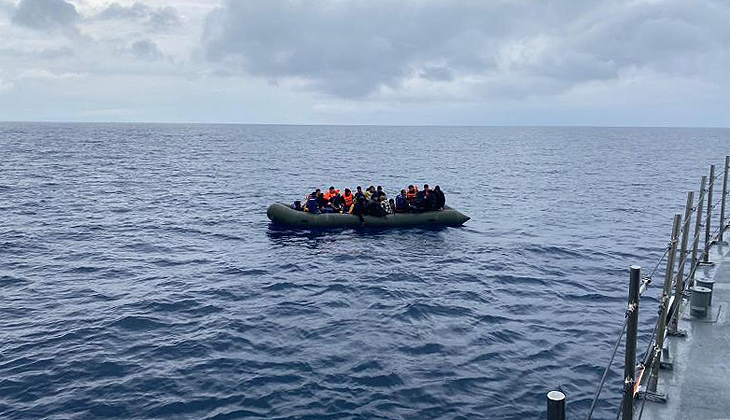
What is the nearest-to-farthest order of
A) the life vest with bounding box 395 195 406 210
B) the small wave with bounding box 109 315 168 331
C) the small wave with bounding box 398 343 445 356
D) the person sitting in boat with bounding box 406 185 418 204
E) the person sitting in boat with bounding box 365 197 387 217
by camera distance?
1. the small wave with bounding box 398 343 445 356
2. the small wave with bounding box 109 315 168 331
3. the person sitting in boat with bounding box 365 197 387 217
4. the life vest with bounding box 395 195 406 210
5. the person sitting in boat with bounding box 406 185 418 204

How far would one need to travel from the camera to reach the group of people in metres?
28.4

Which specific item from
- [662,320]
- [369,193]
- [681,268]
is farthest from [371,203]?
[662,320]

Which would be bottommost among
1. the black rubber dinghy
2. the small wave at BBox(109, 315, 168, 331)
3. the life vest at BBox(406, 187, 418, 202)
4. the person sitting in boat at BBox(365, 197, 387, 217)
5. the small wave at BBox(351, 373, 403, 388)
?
the small wave at BBox(109, 315, 168, 331)

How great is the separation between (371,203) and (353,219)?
122 centimetres

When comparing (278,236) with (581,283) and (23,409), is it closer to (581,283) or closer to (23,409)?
A: (581,283)

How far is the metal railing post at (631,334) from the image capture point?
5.39 meters

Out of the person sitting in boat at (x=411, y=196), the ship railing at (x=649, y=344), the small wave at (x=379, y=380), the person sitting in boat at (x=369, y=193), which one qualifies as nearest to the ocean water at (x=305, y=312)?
the small wave at (x=379, y=380)

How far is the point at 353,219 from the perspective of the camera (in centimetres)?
2838

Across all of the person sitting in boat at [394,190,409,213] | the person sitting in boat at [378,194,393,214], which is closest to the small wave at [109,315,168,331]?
the person sitting in boat at [378,194,393,214]

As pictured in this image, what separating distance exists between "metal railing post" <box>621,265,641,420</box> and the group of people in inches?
876

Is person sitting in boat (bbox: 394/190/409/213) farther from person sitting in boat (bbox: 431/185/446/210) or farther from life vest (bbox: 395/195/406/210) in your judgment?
person sitting in boat (bbox: 431/185/446/210)

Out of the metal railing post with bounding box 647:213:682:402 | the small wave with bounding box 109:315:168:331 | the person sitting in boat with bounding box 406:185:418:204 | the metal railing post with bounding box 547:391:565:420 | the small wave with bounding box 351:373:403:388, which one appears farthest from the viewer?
the person sitting in boat with bounding box 406:185:418:204

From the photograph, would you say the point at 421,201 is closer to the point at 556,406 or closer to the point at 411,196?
the point at 411,196

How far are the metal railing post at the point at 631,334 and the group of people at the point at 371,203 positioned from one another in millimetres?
22239
